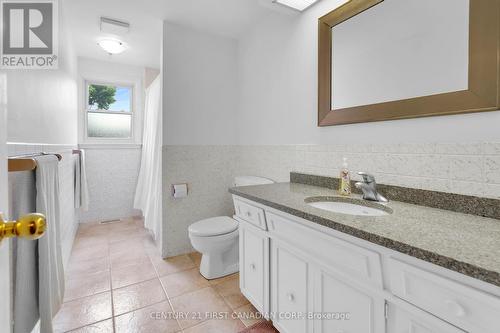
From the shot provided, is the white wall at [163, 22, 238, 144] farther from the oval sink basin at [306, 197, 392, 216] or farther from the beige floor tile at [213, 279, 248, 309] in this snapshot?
the oval sink basin at [306, 197, 392, 216]

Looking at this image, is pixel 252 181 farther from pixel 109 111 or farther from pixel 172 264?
pixel 109 111

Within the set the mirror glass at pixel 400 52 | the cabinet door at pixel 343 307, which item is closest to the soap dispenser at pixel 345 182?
the mirror glass at pixel 400 52

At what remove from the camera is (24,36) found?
149 centimetres

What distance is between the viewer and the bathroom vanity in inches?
23.8

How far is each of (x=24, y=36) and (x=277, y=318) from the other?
2341mm

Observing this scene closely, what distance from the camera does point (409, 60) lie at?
1.21 metres

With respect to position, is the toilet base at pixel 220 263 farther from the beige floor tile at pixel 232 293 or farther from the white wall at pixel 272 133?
the white wall at pixel 272 133

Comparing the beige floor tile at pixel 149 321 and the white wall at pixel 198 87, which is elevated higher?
the white wall at pixel 198 87

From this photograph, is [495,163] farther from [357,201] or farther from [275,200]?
[275,200]

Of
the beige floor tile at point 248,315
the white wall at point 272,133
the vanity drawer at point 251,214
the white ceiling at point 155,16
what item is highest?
the white ceiling at point 155,16

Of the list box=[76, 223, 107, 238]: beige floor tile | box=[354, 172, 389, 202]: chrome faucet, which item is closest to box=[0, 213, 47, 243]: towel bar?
box=[354, 172, 389, 202]: chrome faucet

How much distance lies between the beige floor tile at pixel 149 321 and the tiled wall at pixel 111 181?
7.48 feet

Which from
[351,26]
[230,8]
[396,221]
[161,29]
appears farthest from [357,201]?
[161,29]

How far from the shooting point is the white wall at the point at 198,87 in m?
2.34
